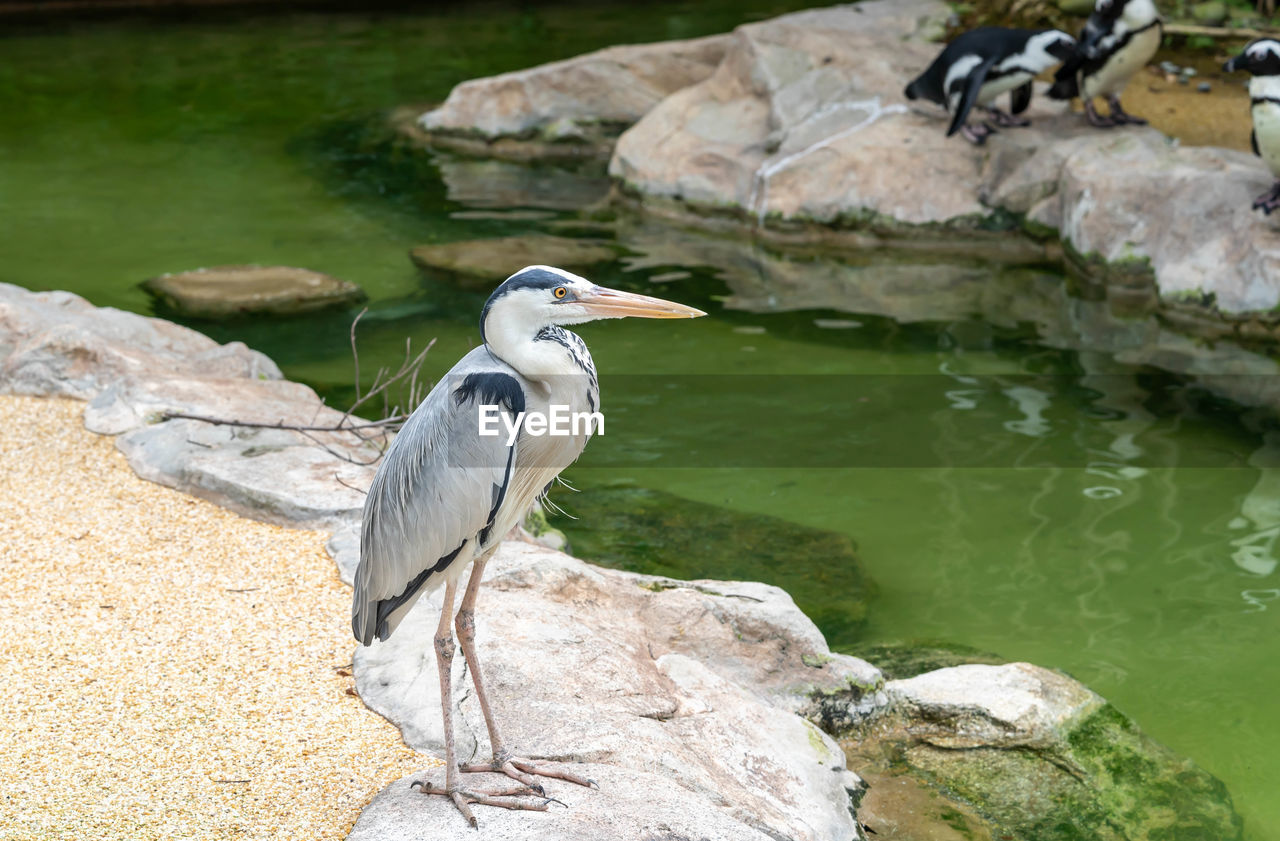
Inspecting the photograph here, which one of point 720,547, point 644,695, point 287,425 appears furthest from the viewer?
point 720,547

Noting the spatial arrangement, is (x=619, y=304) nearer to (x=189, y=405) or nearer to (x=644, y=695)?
(x=644, y=695)

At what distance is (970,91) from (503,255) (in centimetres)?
357

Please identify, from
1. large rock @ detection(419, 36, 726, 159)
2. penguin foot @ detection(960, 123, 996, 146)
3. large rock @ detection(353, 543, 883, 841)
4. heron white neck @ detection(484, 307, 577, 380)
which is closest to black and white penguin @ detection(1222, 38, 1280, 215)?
penguin foot @ detection(960, 123, 996, 146)

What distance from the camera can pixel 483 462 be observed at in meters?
2.89

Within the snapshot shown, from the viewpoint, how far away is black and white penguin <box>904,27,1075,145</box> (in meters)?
9.27

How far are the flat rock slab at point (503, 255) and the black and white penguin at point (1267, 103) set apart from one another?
4.20 m

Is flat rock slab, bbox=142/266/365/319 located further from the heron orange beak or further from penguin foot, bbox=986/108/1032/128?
the heron orange beak

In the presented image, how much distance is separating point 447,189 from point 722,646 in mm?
7631

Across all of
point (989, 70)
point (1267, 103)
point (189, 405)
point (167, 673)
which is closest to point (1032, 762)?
point (167, 673)

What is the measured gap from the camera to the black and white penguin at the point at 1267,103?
24.4ft

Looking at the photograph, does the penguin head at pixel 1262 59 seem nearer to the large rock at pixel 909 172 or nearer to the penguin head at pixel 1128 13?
the large rock at pixel 909 172

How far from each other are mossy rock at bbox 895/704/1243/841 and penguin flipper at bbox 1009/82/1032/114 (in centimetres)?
678

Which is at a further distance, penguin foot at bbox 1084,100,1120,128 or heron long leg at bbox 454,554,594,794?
penguin foot at bbox 1084,100,1120,128

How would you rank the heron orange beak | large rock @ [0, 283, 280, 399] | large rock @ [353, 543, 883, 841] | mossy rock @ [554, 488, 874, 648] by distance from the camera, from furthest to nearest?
large rock @ [0, 283, 280, 399]
mossy rock @ [554, 488, 874, 648]
large rock @ [353, 543, 883, 841]
the heron orange beak
